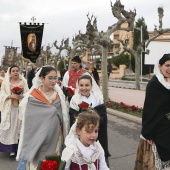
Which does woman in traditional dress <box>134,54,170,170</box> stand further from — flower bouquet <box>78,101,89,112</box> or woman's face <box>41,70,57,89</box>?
woman's face <box>41,70,57,89</box>

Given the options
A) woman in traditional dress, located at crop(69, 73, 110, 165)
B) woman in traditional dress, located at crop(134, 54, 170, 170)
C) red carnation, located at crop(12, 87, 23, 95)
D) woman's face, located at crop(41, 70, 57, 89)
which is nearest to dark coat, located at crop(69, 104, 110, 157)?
woman in traditional dress, located at crop(69, 73, 110, 165)

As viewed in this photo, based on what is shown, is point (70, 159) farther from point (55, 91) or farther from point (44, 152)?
point (55, 91)

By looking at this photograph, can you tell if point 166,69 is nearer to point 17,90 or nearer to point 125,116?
point 17,90

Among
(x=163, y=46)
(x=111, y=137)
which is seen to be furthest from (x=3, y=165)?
(x=163, y=46)

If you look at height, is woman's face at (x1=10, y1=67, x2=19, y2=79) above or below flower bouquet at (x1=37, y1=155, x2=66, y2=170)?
above

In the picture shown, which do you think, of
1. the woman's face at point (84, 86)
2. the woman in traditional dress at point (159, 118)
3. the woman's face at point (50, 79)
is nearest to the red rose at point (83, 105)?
the woman's face at point (84, 86)

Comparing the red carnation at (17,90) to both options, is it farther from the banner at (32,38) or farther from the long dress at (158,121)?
the banner at (32,38)

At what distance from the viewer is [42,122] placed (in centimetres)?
390

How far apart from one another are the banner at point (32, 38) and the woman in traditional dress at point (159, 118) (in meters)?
12.2

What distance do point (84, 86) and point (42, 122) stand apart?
71 centimetres

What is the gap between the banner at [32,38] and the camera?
1511 centimetres

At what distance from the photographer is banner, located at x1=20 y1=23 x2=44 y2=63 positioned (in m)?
15.1

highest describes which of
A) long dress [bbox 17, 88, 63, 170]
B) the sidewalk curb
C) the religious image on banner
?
the religious image on banner

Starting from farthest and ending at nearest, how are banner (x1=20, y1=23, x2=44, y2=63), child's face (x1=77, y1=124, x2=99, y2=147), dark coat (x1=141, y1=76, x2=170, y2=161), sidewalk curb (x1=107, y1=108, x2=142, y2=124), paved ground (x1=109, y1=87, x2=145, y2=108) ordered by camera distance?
banner (x1=20, y1=23, x2=44, y2=63)
paved ground (x1=109, y1=87, x2=145, y2=108)
sidewalk curb (x1=107, y1=108, x2=142, y2=124)
dark coat (x1=141, y1=76, x2=170, y2=161)
child's face (x1=77, y1=124, x2=99, y2=147)
